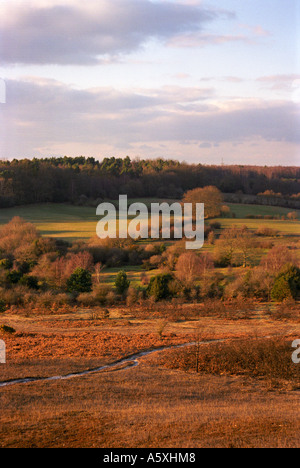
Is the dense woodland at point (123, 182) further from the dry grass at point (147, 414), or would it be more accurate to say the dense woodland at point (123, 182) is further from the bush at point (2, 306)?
the dry grass at point (147, 414)

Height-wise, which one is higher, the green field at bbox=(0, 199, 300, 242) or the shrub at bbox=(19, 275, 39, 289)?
the green field at bbox=(0, 199, 300, 242)

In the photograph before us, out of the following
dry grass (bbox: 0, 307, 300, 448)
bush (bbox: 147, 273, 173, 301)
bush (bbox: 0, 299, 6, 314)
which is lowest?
bush (bbox: 0, 299, 6, 314)

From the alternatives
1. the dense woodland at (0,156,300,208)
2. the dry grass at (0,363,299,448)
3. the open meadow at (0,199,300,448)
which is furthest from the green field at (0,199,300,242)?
the dry grass at (0,363,299,448)

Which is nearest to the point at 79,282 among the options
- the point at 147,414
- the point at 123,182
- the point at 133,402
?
the point at 133,402


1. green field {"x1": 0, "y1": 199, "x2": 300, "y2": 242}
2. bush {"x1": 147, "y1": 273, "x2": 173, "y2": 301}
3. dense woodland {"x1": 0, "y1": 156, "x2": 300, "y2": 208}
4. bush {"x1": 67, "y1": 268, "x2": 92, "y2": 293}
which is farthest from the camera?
dense woodland {"x1": 0, "y1": 156, "x2": 300, "y2": 208}

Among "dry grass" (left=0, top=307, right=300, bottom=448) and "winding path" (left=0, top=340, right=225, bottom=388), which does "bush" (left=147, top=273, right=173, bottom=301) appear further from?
"winding path" (left=0, top=340, right=225, bottom=388)

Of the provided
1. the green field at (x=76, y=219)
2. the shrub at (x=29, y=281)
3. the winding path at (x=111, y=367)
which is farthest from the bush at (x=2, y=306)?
the green field at (x=76, y=219)

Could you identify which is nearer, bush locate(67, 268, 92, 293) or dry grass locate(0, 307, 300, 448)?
dry grass locate(0, 307, 300, 448)
